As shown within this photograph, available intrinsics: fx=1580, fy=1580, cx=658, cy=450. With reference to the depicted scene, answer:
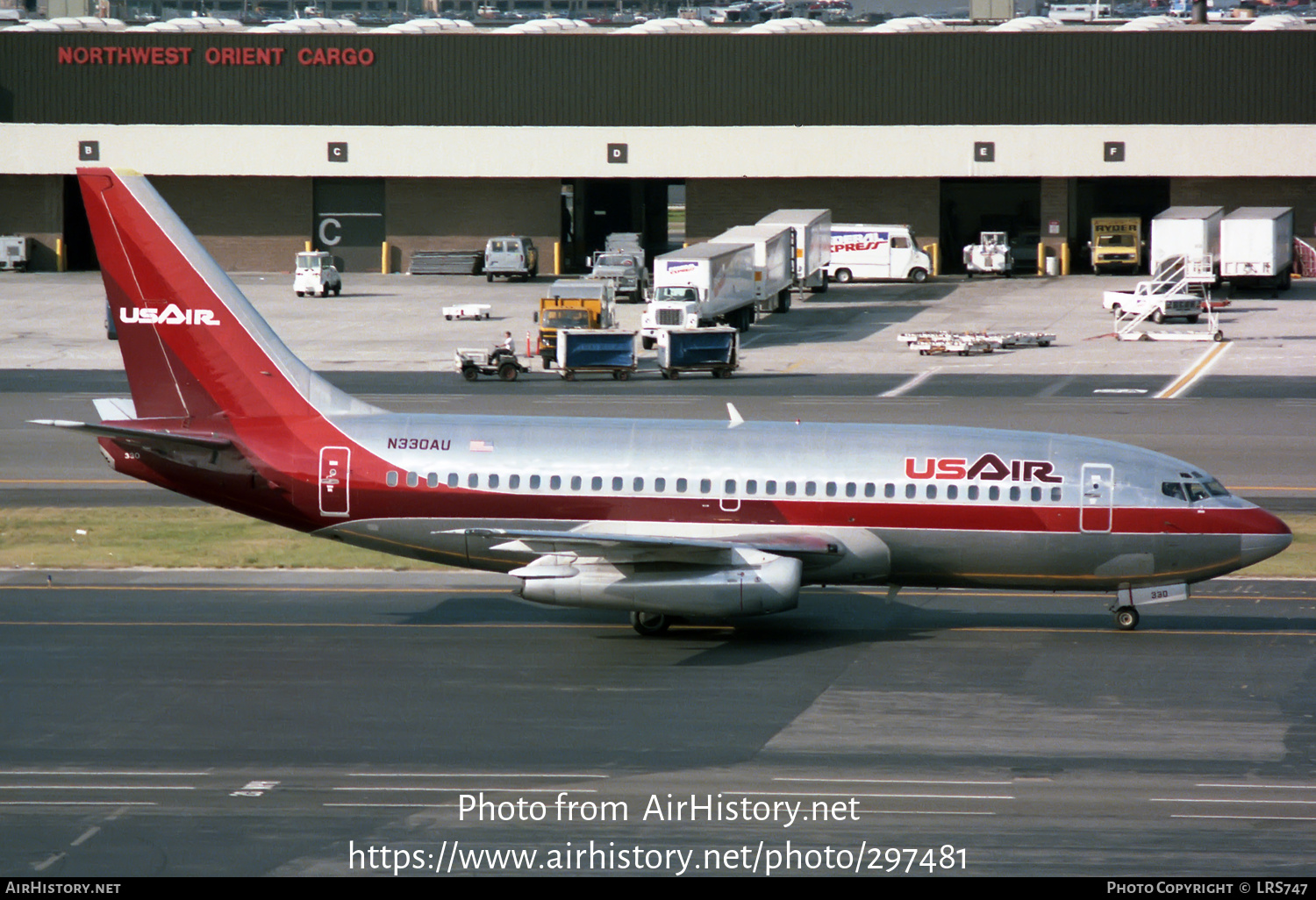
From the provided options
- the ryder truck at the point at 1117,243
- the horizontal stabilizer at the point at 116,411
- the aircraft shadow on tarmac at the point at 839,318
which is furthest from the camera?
the ryder truck at the point at 1117,243

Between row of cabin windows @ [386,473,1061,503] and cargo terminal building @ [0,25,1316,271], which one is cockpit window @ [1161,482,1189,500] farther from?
cargo terminal building @ [0,25,1316,271]

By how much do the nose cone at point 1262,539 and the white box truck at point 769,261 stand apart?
55818 millimetres

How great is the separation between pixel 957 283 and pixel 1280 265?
20046 mm

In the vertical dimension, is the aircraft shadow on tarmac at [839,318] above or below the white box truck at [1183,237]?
below

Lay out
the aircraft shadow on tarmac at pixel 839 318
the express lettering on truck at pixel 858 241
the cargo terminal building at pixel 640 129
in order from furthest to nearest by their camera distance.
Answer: the express lettering on truck at pixel 858 241, the cargo terminal building at pixel 640 129, the aircraft shadow on tarmac at pixel 839 318

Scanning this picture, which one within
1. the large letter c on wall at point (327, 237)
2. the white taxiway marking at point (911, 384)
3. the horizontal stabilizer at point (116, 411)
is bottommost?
the white taxiway marking at point (911, 384)

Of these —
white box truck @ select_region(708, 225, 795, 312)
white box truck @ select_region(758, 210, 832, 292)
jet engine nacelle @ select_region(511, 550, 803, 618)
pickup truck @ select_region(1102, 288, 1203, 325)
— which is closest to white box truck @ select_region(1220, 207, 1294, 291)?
pickup truck @ select_region(1102, 288, 1203, 325)

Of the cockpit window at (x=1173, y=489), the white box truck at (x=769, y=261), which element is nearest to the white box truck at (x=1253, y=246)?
the white box truck at (x=769, y=261)

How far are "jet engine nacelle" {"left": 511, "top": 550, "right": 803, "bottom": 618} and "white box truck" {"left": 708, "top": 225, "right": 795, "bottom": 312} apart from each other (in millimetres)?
56039

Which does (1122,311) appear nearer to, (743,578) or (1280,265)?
(1280,265)

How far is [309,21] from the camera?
110 meters

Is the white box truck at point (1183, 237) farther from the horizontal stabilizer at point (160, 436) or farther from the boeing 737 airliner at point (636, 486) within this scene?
the horizontal stabilizer at point (160, 436)

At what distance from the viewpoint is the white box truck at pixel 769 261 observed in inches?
3406

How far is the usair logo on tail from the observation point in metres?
33.1
